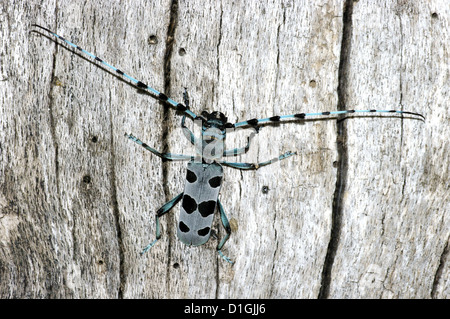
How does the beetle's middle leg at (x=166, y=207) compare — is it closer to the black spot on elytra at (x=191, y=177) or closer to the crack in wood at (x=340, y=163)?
the black spot on elytra at (x=191, y=177)

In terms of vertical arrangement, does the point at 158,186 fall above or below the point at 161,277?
above

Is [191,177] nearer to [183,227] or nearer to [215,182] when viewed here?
[215,182]

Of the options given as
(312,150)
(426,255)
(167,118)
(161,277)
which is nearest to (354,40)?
(312,150)

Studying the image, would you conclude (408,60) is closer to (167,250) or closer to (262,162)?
(262,162)

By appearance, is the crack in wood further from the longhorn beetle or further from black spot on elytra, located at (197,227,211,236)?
black spot on elytra, located at (197,227,211,236)

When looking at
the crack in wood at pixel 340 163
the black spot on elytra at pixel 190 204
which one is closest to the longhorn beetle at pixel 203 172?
the black spot on elytra at pixel 190 204

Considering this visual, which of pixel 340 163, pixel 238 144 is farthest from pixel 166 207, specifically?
pixel 340 163
